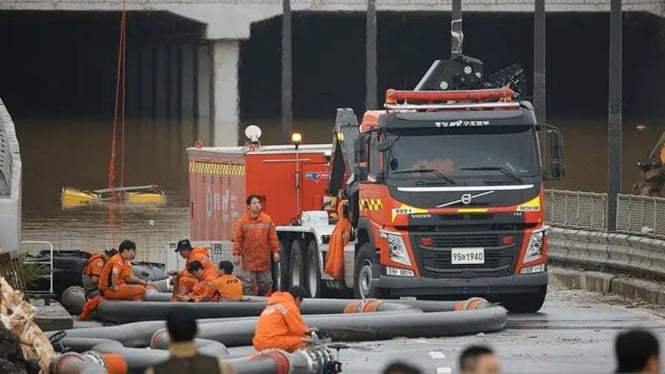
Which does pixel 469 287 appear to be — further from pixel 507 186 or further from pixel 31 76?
pixel 31 76

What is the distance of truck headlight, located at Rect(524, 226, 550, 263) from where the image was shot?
902 inches

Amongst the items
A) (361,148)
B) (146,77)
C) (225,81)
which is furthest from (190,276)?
(146,77)

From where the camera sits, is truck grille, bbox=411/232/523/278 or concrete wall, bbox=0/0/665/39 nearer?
truck grille, bbox=411/232/523/278

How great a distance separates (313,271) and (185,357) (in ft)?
53.5

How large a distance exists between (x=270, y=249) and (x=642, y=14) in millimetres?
46679

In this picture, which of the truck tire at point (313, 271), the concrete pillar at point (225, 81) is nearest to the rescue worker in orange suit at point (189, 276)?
the truck tire at point (313, 271)

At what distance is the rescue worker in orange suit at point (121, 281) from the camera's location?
22078mm

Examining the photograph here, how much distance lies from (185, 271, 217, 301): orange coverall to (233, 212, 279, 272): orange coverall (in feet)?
9.55

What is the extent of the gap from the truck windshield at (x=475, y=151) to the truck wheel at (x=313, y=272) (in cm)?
303

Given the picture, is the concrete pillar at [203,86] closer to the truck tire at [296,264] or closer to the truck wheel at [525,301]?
the truck tire at [296,264]

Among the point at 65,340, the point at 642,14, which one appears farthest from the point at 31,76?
the point at 65,340

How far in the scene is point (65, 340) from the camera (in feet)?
58.3

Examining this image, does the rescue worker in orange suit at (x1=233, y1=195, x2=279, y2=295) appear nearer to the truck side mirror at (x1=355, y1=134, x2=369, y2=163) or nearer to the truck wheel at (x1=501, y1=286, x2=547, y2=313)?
the truck side mirror at (x1=355, y1=134, x2=369, y2=163)

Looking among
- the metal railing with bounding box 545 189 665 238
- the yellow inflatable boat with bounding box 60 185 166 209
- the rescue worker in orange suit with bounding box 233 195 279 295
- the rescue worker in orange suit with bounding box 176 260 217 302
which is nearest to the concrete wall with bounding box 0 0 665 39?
the yellow inflatable boat with bounding box 60 185 166 209
